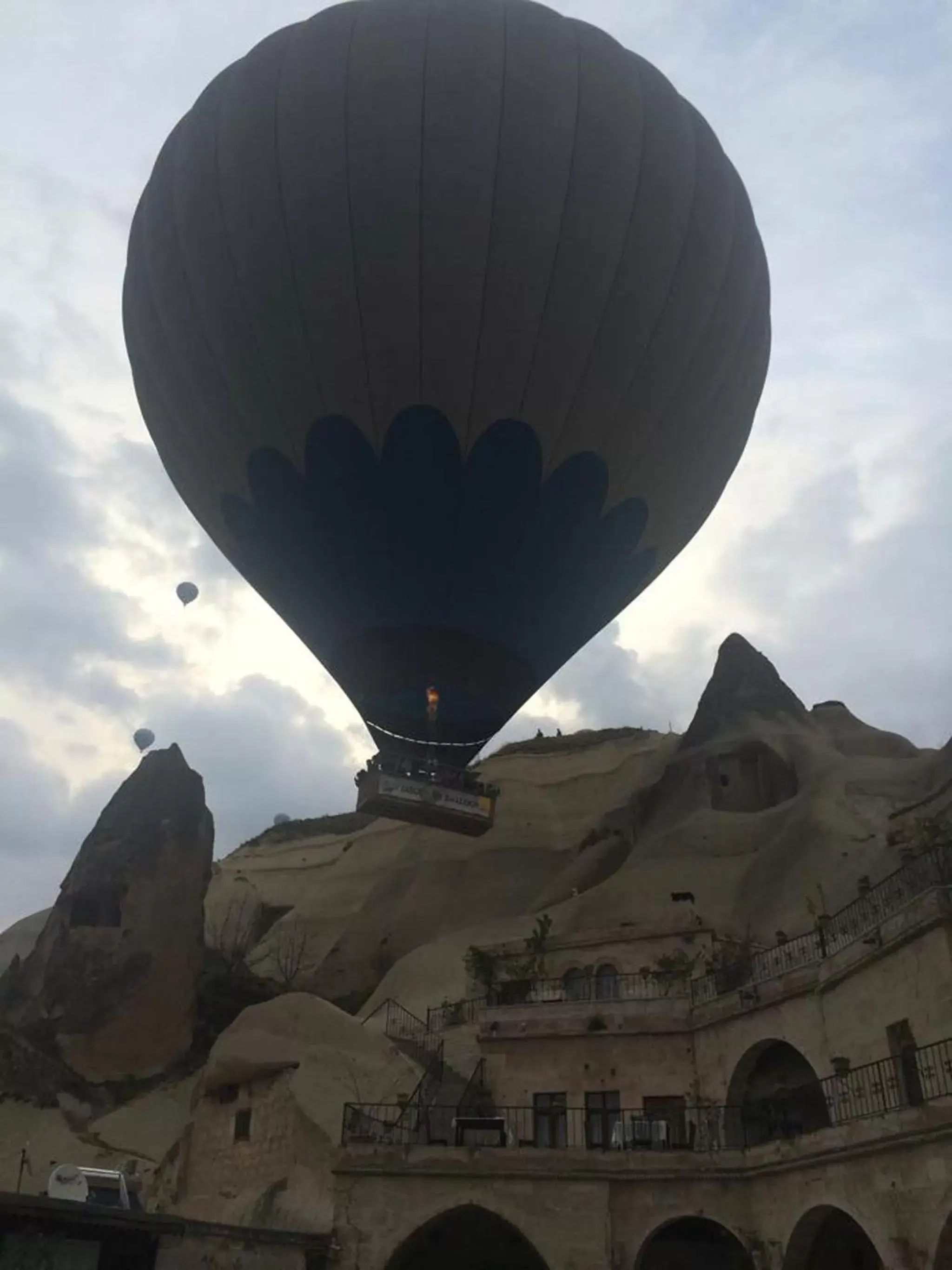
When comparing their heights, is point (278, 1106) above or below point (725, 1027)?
below

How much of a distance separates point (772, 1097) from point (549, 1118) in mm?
4720

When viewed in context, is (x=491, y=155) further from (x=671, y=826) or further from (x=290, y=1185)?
(x=671, y=826)

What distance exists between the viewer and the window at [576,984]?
93.1 feet

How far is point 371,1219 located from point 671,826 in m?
26.1

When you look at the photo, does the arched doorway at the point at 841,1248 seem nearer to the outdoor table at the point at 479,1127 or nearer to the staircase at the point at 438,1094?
the outdoor table at the point at 479,1127

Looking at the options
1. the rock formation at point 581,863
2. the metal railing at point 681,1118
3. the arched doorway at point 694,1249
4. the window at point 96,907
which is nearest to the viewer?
the metal railing at point 681,1118

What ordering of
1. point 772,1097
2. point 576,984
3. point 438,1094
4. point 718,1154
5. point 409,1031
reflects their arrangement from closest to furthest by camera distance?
point 718,1154, point 772,1097, point 438,1094, point 409,1031, point 576,984

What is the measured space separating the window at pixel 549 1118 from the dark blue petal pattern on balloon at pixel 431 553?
8.49m

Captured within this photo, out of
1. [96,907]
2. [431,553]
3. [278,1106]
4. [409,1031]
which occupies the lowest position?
[278,1106]

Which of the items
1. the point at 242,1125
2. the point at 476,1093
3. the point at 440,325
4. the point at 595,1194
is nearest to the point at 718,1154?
the point at 595,1194

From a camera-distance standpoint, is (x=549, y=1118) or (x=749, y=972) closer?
(x=549, y=1118)

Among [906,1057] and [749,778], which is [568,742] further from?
[906,1057]

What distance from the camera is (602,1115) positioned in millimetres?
22312

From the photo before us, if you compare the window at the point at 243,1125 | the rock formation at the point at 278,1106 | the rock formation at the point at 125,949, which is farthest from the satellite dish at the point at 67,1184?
the rock formation at the point at 125,949
